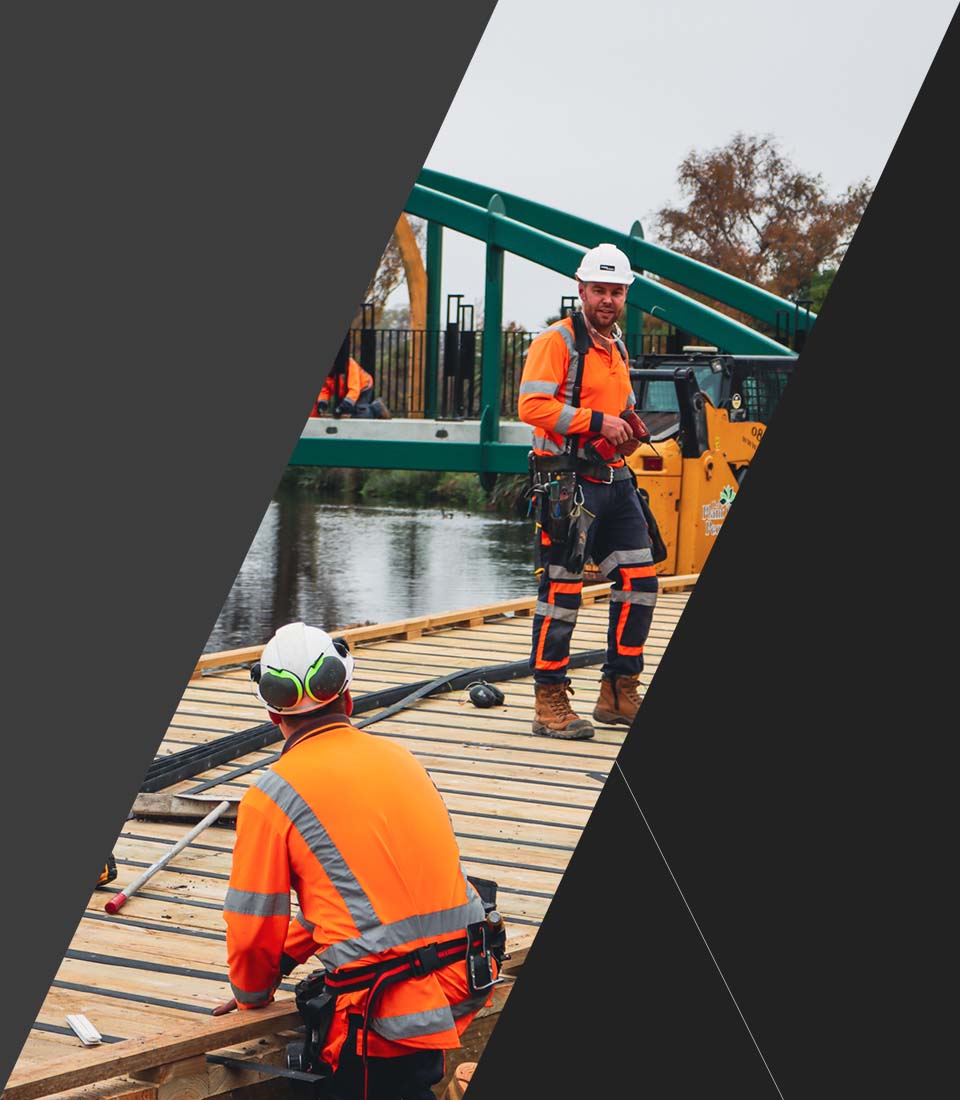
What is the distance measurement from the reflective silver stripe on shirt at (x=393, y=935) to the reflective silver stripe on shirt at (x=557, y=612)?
3.08 meters

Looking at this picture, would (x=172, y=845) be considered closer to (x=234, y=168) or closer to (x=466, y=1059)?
(x=466, y=1059)

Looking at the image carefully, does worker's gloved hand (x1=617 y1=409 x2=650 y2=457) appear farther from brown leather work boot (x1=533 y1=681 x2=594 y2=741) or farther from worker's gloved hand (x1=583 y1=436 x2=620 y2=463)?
brown leather work boot (x1=533 y1=681 x2=594 y2=741)

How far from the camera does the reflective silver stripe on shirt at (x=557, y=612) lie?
6.09 m

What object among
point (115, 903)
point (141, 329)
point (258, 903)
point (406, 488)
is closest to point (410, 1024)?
point (258, 903)

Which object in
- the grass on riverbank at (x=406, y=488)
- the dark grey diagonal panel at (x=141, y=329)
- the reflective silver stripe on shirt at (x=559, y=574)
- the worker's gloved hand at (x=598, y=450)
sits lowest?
the grass on riverbank at (x=406, y=488)

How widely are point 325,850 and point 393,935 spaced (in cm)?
23

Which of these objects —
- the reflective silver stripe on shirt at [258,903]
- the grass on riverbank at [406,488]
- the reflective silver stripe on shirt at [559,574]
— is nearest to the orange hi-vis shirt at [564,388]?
the reflective silver stripe on shirt at [559,574]

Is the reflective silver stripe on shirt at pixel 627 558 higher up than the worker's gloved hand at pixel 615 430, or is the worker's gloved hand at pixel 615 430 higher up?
the worker's gloved hand at pixel 615 430

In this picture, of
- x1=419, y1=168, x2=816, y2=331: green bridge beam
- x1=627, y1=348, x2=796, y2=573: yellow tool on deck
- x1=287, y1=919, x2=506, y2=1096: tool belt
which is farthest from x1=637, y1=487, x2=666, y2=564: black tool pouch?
x1=419, y1=168, x2=816, y2=331: green bridge beam

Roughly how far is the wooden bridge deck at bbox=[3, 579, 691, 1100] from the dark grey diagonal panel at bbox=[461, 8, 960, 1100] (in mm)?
1361

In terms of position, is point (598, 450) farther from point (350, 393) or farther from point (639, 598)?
point (350, 393)

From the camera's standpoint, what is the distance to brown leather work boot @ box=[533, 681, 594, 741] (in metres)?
6.27

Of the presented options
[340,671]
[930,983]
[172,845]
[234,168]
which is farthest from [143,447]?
[172,845]

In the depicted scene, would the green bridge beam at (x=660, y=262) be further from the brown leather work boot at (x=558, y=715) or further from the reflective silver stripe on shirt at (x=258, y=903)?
the reflective silver stripe on shirt at (x=258, y=903)
